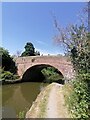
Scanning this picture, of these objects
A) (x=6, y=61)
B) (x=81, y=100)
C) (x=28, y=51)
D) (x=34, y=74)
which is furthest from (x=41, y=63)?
(x=28, y=51)

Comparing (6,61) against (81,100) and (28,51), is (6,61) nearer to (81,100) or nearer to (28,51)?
(28,51)

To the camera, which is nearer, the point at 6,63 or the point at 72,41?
the point at 72,41

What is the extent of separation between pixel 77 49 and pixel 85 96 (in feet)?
12.9

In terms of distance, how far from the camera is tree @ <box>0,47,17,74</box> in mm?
31036

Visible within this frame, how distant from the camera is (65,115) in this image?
27.5 ft

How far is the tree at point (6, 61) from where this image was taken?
31.0 m

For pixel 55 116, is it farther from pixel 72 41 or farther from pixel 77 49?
pixel 72 41

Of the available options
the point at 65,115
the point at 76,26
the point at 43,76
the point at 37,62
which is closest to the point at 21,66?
the point at 37,62

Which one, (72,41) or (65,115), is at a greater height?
(72,41)

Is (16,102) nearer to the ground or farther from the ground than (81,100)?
nearer to the ground

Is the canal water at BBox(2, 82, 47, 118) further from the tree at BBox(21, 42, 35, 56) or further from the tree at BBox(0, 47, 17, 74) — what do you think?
the tree at BBox(21, 42, 35, 56)

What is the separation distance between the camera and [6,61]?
1261 inches

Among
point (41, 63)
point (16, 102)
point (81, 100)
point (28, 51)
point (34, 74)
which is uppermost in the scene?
point (28, 51)

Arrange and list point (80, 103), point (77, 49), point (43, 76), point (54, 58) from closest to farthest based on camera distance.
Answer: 1. point (80, 103)
2. point (77, 49)
3. point (54, 58)
4. point (43, 76)
